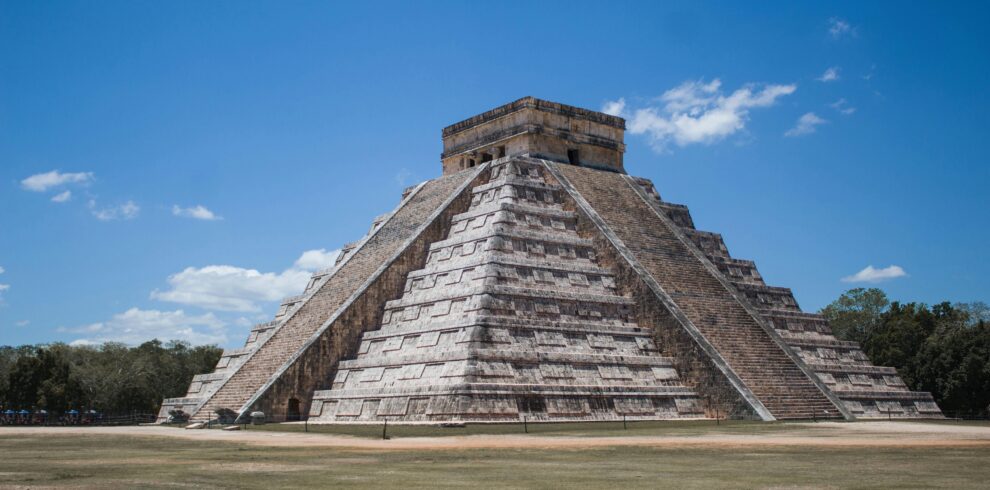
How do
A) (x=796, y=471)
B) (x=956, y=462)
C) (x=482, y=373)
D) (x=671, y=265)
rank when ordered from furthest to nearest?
1. (x=671, y=265)
2. (x=482, y=373)
3. (x=956, y=462)
4. (x=796, y=471)

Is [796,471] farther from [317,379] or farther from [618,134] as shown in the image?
[618,134]

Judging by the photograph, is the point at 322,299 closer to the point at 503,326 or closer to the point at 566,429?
the point at 503,326

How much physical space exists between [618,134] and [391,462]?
29448 millimetres

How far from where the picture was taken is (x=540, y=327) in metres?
27.9

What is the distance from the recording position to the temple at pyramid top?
38.7m

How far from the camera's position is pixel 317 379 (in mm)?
29469

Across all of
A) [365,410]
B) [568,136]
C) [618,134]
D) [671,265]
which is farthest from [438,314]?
[618,134]

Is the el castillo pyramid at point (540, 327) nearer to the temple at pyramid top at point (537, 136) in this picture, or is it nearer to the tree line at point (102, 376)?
the temple at pyramid top at point (537, 136)

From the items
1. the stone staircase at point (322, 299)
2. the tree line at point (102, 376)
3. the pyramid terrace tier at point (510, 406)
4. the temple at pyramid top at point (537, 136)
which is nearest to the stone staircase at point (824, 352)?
the temple at pyramid top at point (537, 136)

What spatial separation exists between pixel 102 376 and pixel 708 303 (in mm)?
37389

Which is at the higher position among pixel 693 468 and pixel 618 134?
pixel 618 134

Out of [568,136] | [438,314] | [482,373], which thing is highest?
[568,136]

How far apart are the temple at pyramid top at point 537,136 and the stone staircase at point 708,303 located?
140 centimetres

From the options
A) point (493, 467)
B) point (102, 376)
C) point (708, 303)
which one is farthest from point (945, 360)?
point (102, 376)
